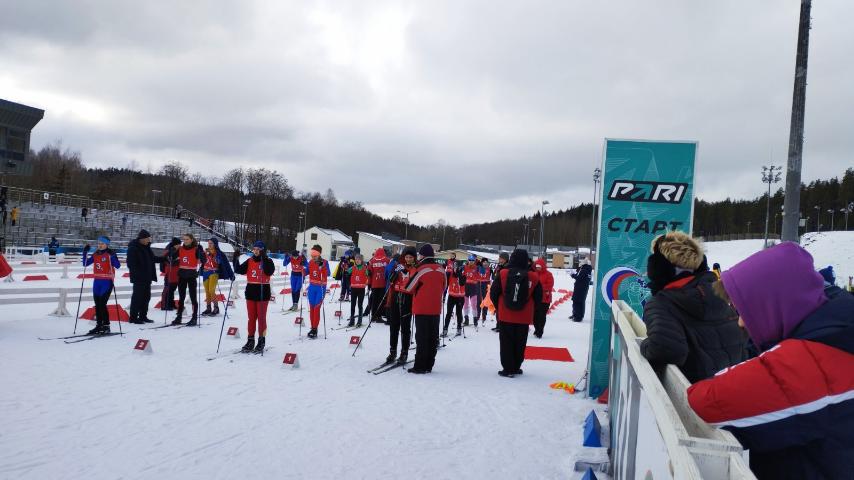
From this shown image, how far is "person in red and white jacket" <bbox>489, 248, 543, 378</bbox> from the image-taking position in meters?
7.70

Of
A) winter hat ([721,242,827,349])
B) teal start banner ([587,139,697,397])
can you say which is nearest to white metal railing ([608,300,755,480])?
winter hat ([721,242,827,349])

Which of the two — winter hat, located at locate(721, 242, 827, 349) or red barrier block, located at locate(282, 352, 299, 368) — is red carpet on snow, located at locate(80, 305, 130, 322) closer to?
red barrier block, located at locate(282, 352, 299, 368)

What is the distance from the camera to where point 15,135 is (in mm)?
25031

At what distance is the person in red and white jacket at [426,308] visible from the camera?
7910 millimetres

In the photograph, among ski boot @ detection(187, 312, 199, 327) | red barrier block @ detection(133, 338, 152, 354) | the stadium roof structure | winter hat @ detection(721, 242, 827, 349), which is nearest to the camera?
winter hat @ detection(721, 242, 827, 349)

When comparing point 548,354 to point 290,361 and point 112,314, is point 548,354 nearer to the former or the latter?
point 290,361

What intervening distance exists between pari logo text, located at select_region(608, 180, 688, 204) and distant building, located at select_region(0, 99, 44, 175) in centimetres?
2836

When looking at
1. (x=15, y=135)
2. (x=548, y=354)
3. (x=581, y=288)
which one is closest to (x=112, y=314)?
(x=548, y=354)

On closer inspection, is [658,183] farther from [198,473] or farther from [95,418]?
[95,418]

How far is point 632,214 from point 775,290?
4969mm

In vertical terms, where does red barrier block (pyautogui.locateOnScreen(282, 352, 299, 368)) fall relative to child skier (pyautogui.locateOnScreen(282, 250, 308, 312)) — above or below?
below

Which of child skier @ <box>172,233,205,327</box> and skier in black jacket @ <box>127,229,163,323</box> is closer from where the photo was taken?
skier in black jacket @ <box>127,229,163,323</box>

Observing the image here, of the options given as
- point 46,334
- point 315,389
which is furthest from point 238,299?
point 315,389

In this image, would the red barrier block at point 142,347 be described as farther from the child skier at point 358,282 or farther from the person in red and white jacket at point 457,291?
the person in red and white jacket at point 457,291
